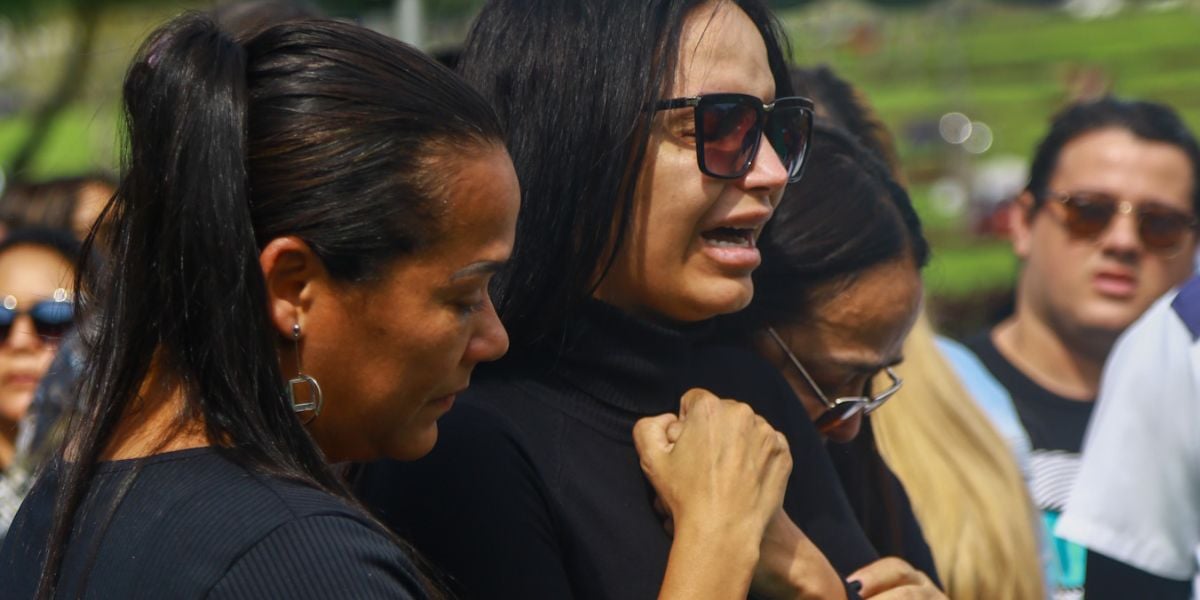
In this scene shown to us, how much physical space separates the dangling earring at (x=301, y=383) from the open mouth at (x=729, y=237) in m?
0.60

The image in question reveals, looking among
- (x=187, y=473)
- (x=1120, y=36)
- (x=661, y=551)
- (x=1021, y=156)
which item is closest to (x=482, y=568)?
(x=661, y=551)

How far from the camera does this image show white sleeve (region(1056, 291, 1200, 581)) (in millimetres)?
2395

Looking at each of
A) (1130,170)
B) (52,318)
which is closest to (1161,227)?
(1130,170)

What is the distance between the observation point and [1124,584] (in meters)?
2.44

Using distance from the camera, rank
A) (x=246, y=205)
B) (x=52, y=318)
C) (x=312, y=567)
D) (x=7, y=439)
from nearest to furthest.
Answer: (x=312, y=567) → (x=246, y=205) → (x=52, y=318) → (x=7, y=439)

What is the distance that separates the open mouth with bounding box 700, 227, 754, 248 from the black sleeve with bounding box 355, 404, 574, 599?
39 centimetres

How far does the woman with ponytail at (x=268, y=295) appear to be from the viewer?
1.39 m

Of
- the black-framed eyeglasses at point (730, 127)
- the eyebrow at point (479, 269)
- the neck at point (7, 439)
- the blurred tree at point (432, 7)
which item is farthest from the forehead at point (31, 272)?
the blurred tree at point (432, 7)

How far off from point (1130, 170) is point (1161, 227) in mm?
167

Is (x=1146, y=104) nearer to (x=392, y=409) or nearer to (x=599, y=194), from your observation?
(x=599, y=194)

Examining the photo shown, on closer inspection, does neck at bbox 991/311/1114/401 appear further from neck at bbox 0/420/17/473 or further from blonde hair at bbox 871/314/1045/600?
neck at bbox 0/420/17/473

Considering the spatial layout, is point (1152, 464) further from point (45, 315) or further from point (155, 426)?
point (45, 315)

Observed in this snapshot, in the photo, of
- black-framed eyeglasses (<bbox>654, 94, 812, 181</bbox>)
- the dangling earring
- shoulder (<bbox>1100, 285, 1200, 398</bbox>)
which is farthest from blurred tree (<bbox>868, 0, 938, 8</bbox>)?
the dangling earring

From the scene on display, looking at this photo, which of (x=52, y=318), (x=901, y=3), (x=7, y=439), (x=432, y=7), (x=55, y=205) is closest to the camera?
(x=52, y=318)
